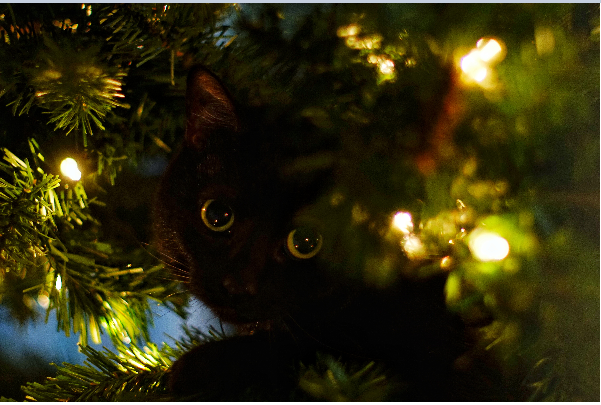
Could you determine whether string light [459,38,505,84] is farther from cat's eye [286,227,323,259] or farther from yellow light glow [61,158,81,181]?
yellow light glow [61,158,81,181]

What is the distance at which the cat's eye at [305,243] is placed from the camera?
0.61 m

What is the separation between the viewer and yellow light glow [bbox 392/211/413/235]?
425 millimetres

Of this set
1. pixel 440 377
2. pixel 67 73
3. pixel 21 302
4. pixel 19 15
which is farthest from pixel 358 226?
pixel 21 302

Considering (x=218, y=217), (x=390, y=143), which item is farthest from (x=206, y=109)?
(x=390, y=143)

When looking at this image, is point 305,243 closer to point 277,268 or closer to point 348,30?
point 277,268

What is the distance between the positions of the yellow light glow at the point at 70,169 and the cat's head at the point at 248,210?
18cm

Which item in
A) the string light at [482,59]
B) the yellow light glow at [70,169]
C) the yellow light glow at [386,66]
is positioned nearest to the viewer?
the string light at [482,59]

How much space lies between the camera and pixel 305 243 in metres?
0.61

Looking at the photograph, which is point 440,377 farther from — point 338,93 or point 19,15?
point 19,15

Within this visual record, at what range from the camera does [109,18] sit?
52 cm

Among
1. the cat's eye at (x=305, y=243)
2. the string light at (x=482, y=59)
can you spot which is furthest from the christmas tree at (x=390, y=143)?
the cat's eye at (x=305, y=243)

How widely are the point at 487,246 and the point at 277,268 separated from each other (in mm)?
349

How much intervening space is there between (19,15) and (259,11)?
313 millimetres

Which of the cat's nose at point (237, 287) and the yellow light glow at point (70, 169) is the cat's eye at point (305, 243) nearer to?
the cat's nose at point (237, 287)
